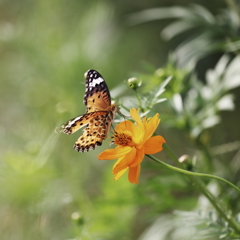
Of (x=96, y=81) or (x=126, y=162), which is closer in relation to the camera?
(x=126, y=162)

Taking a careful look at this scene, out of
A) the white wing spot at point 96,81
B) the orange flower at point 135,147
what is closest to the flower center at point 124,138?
the orange flower at point 135,147

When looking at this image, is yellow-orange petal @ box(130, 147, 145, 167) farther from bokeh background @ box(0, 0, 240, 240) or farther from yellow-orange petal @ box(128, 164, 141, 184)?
bokeh background @ box(0, 0, 240, 240)

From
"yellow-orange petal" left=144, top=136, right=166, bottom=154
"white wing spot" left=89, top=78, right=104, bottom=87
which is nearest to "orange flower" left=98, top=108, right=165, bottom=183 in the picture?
"yellow-orange petal" left=144, top=136, right=166, bottom=154

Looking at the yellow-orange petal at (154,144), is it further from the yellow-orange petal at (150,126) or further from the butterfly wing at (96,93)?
the butterfly wing at (96,93)

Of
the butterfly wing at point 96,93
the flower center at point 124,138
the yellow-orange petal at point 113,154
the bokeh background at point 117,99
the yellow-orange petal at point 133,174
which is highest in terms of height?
the bokeh background at point 117,99

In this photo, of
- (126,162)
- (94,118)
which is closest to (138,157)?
(126,162)

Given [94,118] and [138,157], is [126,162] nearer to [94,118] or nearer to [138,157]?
[138,157]
